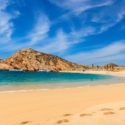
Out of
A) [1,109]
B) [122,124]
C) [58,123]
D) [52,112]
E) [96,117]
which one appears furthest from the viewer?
[1,109]

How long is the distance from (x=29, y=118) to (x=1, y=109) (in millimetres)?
2706

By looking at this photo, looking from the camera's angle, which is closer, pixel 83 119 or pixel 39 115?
pixel 83 119

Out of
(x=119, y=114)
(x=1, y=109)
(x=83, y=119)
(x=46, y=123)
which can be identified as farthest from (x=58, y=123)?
(x=1, y=109)

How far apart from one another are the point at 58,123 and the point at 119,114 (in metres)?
2.54

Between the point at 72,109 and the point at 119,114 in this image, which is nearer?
the point at 119,114

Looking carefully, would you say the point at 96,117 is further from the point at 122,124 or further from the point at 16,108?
the point at 16,108

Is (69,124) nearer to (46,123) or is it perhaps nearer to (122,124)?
(46,123)

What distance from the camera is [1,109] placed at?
12992 millimetres

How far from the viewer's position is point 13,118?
1089 centimetres

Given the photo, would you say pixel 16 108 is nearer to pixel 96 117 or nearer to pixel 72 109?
pixel 72 109

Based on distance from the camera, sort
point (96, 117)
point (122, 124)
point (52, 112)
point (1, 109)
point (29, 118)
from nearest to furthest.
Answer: point (122, 124), point (96, 117), point (29, 118), point (52, 112), point (1, 109)

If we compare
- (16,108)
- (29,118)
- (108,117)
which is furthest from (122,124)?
(16,108)

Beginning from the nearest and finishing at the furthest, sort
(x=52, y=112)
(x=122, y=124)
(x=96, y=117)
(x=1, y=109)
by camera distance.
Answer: (x=122, y=124), (x=96, y=117), (x=52, y=112), (x=1, y=109)

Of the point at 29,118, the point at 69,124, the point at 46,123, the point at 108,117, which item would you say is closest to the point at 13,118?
the point at 29,118
